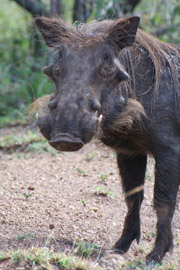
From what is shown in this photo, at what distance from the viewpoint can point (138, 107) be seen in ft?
13.7

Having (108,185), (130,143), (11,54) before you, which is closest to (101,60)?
(130,143)

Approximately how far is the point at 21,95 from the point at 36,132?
1568 millimetres

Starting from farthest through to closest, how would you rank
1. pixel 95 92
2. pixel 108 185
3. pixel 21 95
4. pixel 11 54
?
pixel 11 54, pixel 21 95, pixel 108 185, pixel 95 92

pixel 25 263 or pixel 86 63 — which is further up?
pixel 86 63

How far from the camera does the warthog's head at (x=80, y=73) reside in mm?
3564

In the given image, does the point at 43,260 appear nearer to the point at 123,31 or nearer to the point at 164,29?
the point at 123,31

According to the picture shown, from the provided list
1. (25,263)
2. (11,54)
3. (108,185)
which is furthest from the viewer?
(11,54)

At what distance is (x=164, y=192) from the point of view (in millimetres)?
4320

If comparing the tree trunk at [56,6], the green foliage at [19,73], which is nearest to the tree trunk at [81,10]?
the tree trunk at [56,6]

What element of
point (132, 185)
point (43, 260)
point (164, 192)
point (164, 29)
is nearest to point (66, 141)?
point (43, 260)

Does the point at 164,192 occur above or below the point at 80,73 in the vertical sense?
below

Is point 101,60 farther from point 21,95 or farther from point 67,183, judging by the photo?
point 21,95

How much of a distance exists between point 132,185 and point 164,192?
20.4 inches

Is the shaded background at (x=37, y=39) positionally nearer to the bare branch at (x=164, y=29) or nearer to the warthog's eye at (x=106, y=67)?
the bare branch at (x=164, y=29)
